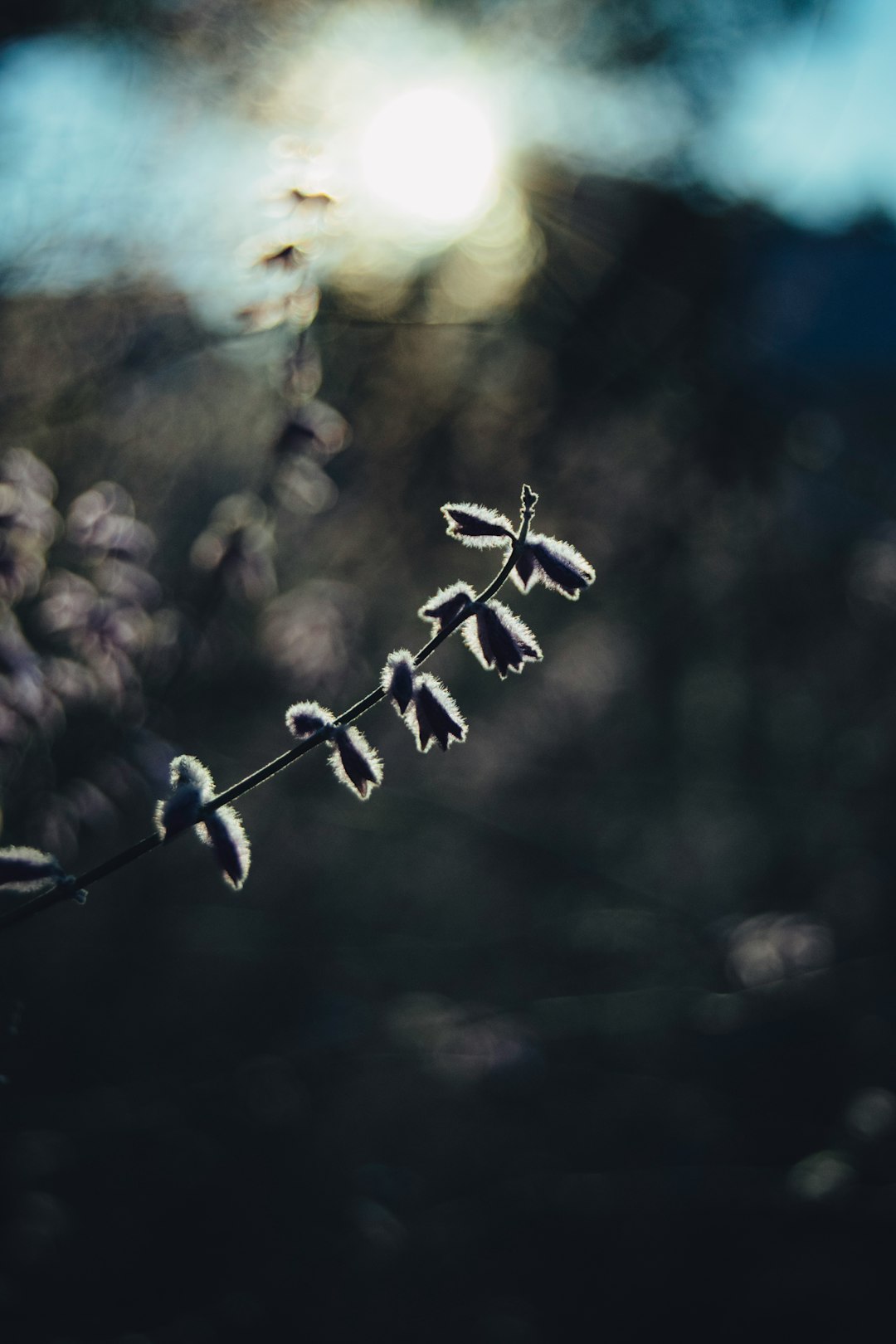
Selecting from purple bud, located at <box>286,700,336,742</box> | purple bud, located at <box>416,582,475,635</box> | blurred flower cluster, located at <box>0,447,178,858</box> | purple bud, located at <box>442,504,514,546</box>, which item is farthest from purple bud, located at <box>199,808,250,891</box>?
blurred flower cluster, located at <box>0,447,178,858</box>

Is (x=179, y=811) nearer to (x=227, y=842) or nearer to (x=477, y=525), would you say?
(x=227, y=842)

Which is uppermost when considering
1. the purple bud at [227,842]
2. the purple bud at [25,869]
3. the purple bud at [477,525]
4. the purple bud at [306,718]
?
the purple bud at [477,525]

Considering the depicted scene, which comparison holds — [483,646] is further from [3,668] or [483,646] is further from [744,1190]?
[744,1190]

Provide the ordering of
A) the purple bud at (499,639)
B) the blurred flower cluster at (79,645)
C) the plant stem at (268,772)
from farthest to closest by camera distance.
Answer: the blurred flower cluster at (79,645) < the purple bud at (499,639) < the plant stem at (268,772)

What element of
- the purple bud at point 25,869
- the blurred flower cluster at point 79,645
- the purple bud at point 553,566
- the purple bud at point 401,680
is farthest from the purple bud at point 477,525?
the blurred flower cluster at point 79,645

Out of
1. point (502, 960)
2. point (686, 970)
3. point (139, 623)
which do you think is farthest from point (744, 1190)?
point (139, 623)

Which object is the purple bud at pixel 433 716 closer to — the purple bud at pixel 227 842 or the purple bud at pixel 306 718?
the purple bud at pixel 306 718
